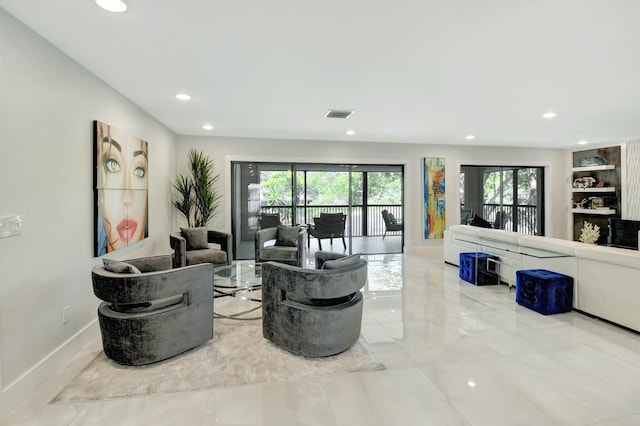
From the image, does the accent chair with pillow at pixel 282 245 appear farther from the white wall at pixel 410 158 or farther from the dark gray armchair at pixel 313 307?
the dark gray armchair at pixel 313 307

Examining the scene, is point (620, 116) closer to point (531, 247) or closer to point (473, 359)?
point (531, 247)

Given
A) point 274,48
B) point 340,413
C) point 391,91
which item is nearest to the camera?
point 340,413

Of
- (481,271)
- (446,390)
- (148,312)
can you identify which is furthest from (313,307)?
(481,271)

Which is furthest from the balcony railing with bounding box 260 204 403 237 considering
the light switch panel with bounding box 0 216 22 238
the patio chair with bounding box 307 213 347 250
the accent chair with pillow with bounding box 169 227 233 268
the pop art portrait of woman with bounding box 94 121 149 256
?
the light switch panel with bounding box 0 216 22 238

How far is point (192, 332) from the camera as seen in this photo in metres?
2.65

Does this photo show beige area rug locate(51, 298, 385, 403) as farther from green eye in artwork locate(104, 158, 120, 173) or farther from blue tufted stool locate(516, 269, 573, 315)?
blue tufted stool locate(516, 269, 573, 315)

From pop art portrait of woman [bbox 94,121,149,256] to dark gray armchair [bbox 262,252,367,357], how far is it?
1695mm

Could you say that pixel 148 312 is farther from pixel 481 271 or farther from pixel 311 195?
pixel 311 195

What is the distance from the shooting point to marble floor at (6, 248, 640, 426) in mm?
1898

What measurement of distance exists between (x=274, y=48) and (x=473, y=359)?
2.95m

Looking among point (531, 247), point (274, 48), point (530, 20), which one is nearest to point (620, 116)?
point (531, 247)

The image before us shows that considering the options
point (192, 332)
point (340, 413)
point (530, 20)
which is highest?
point (530, 20)

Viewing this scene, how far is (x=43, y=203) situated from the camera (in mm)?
2330

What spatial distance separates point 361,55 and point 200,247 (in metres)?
3.68
